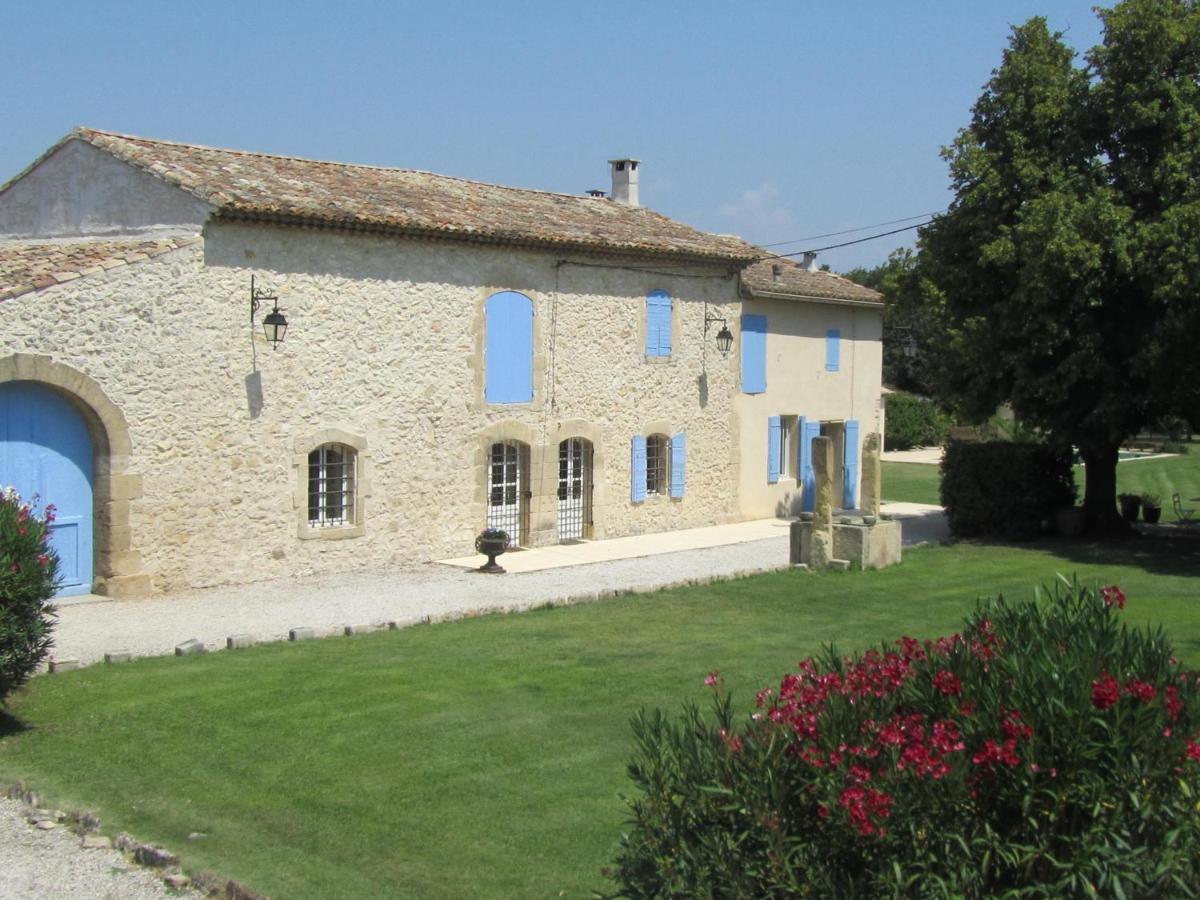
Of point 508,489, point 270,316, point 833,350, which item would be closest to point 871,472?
point 508,489

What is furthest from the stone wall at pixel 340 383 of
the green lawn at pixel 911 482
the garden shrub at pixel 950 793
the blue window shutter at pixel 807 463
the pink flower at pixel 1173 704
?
the pink flower at pixel 1173 704

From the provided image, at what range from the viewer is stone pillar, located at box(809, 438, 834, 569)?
16875mm

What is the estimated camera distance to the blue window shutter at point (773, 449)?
23.0 metres

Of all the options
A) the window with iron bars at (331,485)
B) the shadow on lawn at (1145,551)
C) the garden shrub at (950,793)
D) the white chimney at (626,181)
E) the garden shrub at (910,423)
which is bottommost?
the shadow on lawn at (1145,551)

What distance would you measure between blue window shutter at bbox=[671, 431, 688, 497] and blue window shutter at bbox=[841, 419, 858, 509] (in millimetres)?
5624

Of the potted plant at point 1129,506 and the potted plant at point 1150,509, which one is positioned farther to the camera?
the potted plant at point 1150,509

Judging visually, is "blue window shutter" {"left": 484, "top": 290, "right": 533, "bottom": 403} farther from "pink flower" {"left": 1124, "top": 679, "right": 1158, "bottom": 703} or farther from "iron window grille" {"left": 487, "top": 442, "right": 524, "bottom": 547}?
"pink flower" {"left": 1124, "top": 679, "right": 1158, "bottom": 703}

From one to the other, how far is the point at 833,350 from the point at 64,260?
15.3 metres

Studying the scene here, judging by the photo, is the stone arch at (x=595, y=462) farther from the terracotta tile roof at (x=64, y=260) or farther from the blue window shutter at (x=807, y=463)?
the terracotta tile roof at (x=64, y=260)

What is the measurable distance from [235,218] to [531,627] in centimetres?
604

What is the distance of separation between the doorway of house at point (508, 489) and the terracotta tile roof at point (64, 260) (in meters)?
5.75

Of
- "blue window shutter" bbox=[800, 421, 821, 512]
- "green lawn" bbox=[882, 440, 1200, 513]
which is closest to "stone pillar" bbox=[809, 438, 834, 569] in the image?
"blue window shutter" bbox=[800, 421, 821, 512]

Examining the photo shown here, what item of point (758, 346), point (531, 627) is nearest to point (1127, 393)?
point (758, 346)

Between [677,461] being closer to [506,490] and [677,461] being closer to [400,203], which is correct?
[506,490]
